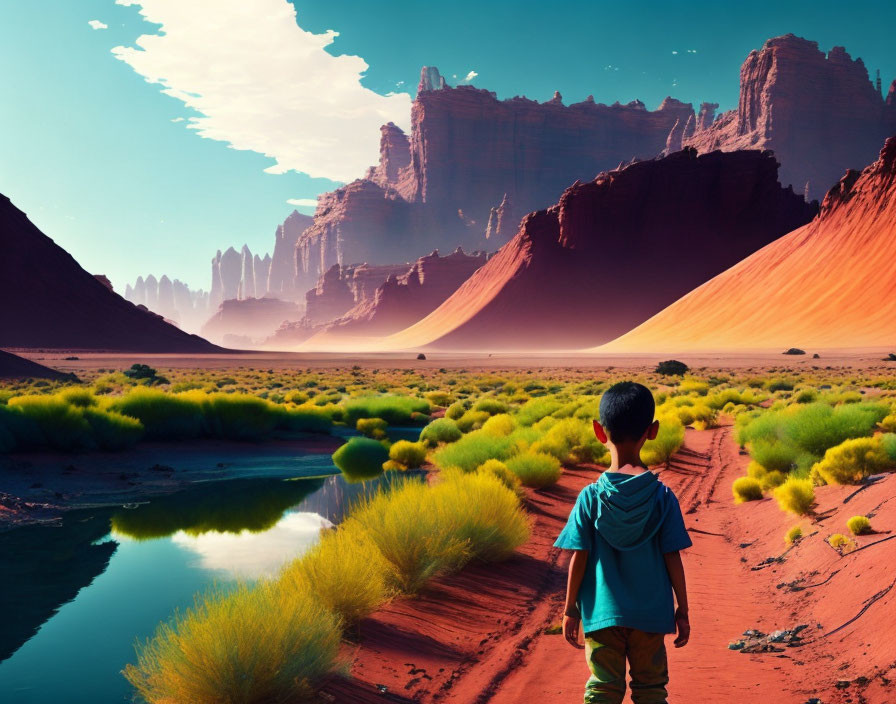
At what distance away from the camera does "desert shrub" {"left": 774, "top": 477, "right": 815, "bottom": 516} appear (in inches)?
376

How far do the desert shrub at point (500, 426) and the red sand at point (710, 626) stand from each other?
28.8ft

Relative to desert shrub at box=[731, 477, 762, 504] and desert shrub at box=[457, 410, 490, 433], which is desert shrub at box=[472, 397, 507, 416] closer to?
desert shrub at box=[457, 410, 490, 433]

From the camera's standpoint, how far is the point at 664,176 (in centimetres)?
10650

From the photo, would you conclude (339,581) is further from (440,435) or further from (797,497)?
(440,435)

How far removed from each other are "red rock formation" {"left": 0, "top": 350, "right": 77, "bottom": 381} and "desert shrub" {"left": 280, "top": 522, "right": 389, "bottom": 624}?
131 feet

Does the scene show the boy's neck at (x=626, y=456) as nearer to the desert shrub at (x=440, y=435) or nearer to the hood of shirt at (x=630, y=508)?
the hood of shirt at (x=630, y=508)

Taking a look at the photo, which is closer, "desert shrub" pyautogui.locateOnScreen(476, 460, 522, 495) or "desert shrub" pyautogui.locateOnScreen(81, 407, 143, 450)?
"desert shrub" pyautogui.locateOnScreen(476, 460, 522, 495)

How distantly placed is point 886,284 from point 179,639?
2746 inches

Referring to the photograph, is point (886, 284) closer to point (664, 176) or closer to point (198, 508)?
point (664, 176)

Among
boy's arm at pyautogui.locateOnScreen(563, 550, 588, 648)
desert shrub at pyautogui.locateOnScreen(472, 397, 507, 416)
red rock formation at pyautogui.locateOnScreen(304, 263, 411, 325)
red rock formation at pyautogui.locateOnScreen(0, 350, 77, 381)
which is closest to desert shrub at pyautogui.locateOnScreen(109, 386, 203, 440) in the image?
desert shrub at pyautogui.locateOnScreen(472, 397, 507, 416)

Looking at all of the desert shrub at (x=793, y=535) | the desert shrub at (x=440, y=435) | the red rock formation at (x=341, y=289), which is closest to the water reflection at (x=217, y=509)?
the desert shrub at (x=440, y=435)

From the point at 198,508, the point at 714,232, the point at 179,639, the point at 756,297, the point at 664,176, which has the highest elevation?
the point at 664,176

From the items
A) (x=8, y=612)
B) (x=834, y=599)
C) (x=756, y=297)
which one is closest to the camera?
(x=834, y=599)

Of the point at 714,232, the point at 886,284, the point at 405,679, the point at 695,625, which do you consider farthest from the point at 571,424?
the point at 714,232
